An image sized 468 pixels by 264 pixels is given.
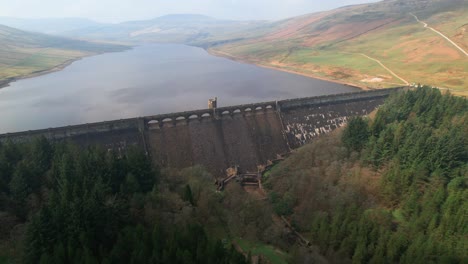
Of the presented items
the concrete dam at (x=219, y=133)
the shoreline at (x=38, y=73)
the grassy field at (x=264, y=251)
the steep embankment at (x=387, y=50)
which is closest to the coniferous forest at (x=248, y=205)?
the grassy field at (x=264, y=251)

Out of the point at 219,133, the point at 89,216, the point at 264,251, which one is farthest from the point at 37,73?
the point at 264,251

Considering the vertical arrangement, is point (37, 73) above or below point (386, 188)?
above

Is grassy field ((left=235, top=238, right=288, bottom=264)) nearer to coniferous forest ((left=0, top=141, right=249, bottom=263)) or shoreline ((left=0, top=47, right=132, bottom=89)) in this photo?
coniferous forest ((left=0, top=141, right=249, bottom=263))

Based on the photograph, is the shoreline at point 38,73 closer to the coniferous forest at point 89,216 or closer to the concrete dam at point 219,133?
the concrete dam at point 219,133

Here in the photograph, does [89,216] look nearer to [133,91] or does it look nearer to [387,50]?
[133,91]

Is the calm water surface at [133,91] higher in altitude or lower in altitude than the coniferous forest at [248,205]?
higher

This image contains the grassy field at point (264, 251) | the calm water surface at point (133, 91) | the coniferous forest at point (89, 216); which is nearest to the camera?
the coniferous forest at point (89, 216)

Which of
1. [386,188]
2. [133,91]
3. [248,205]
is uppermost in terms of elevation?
[133,91]

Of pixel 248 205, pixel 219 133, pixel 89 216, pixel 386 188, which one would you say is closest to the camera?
pixel 89 216
